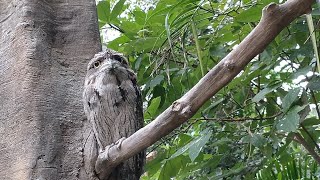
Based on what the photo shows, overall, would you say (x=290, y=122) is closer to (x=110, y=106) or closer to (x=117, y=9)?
(x=110, y=106)

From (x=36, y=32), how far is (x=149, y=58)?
0.44 m

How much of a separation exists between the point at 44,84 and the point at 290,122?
0.59 m

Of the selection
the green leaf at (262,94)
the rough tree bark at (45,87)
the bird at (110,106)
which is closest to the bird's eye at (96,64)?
the bird at (110,106)

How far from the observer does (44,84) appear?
4.19 feet

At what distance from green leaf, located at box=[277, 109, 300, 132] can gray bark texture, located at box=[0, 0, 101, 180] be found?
47 centimetres

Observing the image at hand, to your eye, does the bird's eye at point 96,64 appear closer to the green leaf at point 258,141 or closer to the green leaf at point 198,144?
the green leaf at point 198,144

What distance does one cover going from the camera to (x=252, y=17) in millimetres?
1258

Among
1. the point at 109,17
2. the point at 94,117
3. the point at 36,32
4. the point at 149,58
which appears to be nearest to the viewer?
the point at 94,117

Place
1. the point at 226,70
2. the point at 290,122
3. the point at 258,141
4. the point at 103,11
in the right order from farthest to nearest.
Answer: the point at 103,11
the point at 258,141
the point at 290,122
the point at 226,70

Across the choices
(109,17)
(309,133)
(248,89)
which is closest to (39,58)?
(109,17)

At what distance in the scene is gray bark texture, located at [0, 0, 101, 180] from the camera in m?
1.21

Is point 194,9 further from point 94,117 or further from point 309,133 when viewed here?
point 309,133

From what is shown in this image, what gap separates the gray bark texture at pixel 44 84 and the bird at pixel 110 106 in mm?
65

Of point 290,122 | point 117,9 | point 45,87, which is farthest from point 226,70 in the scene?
point 117,9
